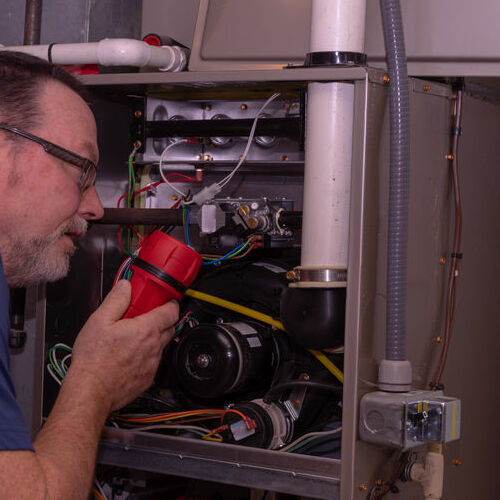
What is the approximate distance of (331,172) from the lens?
4.37 feet

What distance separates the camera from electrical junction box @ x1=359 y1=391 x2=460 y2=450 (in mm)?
1282

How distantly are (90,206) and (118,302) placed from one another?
0.18m

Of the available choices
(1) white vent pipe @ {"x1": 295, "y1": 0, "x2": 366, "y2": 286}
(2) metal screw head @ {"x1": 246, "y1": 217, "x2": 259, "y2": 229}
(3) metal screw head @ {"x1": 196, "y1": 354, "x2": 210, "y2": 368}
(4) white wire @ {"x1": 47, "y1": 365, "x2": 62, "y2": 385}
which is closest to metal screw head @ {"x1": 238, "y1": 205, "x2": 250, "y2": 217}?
(2) metal screw head @ {"x1": 246, "y1": 217, "x2": 259, "y2": 229}

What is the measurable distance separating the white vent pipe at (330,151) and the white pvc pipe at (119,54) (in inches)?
13.4

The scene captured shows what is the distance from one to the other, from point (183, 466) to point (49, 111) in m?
0.66

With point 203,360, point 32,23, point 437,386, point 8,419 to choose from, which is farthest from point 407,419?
point 32,23

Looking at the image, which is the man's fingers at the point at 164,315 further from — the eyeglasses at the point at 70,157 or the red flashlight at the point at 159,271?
the eyeglasses at the point at 70,157

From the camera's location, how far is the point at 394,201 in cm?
133

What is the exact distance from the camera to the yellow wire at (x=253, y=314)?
1.47 metres

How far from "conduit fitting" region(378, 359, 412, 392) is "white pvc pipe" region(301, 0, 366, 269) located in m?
0.17

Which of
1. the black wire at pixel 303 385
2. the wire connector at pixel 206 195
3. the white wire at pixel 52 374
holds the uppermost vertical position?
the wire connector at pixel 206 195

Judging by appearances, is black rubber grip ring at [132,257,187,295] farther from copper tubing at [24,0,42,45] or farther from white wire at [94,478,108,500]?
copper tubing at [24,0,42,45]

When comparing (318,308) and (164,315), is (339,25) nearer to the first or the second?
(318,308)

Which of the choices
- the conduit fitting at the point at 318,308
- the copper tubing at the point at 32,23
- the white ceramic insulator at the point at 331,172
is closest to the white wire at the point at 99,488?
the conduit fitting at the point at 318,308
